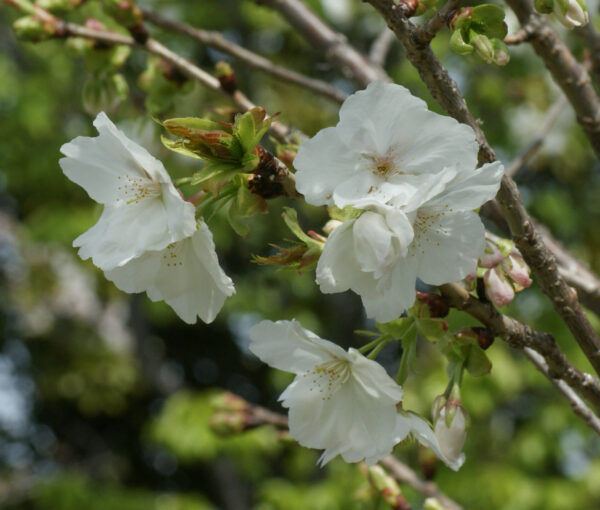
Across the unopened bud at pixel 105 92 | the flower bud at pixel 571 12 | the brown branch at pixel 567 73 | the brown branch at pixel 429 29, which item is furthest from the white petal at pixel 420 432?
the unopened bud at pixel 105 92

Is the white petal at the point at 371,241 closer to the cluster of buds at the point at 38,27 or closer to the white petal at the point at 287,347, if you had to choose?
the white petal at the point at 287,347

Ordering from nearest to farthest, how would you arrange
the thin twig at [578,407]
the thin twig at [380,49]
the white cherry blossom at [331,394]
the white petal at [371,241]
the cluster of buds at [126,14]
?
the white petal at [371,241] < the white cherry blossom at [331,394] < the thin twig at [578,407] < the cluster of buds at [126,14] < the thin twig at [380,49]

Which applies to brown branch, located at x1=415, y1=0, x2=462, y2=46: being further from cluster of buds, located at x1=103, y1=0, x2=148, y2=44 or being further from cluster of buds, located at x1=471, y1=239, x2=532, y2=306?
cluster of buds, located at x1=103, y1=0, x2=148, y2=44

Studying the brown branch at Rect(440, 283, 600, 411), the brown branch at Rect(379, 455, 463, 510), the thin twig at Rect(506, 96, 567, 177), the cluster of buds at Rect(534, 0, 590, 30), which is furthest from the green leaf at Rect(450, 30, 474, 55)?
the brown branch at Rect(379, 455, 463, 510)

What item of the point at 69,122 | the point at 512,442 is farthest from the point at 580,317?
the point at 69,122

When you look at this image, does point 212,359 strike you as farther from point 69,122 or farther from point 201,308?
point 201,308


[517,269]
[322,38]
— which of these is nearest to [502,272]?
[517,269]
